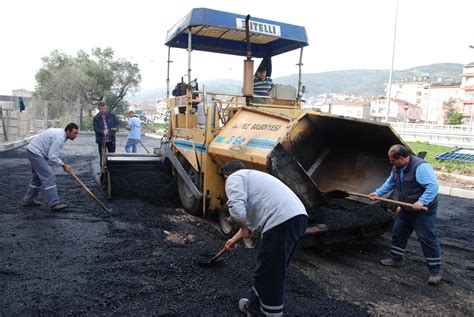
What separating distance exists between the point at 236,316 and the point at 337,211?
6.18 feet

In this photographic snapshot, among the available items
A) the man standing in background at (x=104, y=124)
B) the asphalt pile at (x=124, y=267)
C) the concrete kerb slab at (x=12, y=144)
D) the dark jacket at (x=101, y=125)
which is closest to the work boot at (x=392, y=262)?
the asphalt pile at (x=124, y=267)

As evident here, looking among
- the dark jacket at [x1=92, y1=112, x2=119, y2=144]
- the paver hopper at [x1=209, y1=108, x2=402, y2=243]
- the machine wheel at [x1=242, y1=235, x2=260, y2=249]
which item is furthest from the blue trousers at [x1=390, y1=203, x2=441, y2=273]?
the dark jacket at [x1=92, y1=112, x2=119, y2=144]

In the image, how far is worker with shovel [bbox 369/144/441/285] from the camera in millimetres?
3572

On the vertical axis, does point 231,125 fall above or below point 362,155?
above

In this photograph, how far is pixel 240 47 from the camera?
6668 mm

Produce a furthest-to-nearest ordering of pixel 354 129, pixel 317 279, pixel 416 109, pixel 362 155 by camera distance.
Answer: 1. pixel 416 109
2. pixel 362 155
3. pixel 354 129
4. pixel 317 279

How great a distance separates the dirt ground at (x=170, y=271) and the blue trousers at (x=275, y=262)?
1.08ft

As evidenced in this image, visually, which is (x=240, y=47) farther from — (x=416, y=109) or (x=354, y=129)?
(x=416, y=109)

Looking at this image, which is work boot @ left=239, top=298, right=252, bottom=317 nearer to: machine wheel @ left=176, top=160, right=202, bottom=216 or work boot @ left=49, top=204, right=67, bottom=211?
machine wheel @ left=176, top=160, right=202, bottom=216

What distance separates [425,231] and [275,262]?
1800 mm

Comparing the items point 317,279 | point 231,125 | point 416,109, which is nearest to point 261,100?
point 231,125

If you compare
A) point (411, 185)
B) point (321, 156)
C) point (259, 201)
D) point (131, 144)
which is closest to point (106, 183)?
point (321, 156)

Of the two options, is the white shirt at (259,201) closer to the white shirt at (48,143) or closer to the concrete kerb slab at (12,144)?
the white shirt at (48,143)

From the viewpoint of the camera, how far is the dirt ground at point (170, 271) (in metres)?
2.91
